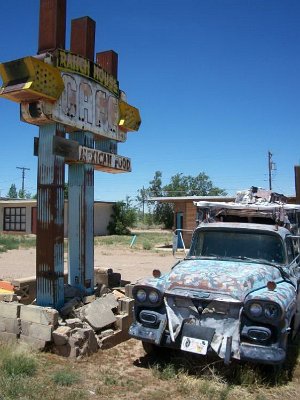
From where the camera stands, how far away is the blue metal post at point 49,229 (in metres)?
7.42

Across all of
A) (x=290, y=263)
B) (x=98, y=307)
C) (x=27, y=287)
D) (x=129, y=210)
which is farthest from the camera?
(x=129, y=210)

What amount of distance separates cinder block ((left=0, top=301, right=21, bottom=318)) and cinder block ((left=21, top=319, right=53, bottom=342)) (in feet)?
0.54

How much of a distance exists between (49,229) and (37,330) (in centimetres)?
177

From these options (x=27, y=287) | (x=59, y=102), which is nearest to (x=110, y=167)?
(x=59, y=102)

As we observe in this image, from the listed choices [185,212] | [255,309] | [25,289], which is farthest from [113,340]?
[185,212]

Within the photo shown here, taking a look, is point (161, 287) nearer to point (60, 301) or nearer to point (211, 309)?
point (211, 309)

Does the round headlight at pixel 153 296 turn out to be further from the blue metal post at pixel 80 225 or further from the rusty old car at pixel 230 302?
the blue metal post at pixel 80 225

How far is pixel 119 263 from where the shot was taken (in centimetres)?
1883

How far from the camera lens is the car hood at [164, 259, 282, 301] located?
18.0 ft

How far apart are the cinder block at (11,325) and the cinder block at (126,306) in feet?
6.24

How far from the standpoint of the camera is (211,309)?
5.43 meters

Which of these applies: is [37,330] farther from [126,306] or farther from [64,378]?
[126,306]

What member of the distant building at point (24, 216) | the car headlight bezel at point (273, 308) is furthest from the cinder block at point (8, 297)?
the distant building at point (24, 216)

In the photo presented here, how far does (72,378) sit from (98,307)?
2140 mm
